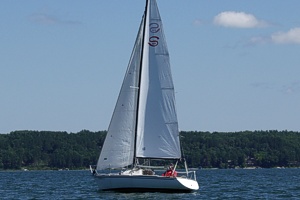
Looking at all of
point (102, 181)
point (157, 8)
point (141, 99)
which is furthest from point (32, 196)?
point (157, 8)

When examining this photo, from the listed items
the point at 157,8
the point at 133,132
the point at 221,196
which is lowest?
the point at 221,196

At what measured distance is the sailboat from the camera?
60844 mm

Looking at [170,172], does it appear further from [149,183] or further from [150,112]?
[150,112]

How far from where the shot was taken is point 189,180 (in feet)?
199

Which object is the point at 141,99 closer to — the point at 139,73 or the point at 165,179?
the point at 139,73

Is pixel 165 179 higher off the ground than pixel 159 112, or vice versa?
pixel 159 112

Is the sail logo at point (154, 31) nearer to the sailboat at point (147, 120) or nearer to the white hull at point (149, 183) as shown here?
the sailboat at point (147, 120)

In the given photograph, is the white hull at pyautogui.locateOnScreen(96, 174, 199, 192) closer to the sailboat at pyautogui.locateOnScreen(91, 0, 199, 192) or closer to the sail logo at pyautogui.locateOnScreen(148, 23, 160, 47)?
the sailboat at pyautogui.locateOnScreen(91, 0, 199, 192)

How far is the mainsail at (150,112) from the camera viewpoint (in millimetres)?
61031

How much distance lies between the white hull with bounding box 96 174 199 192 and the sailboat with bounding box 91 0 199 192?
0.31ft

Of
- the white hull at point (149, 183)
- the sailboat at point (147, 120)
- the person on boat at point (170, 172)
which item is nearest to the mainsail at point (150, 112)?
the sailboat at point (147, 120)

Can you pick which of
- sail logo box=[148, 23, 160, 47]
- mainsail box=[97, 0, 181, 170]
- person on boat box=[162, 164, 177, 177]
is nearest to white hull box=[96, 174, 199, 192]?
person on boat box=[162, 164, 177, 177]

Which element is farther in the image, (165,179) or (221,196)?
(221,196)

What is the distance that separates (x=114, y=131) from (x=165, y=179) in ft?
18.4
